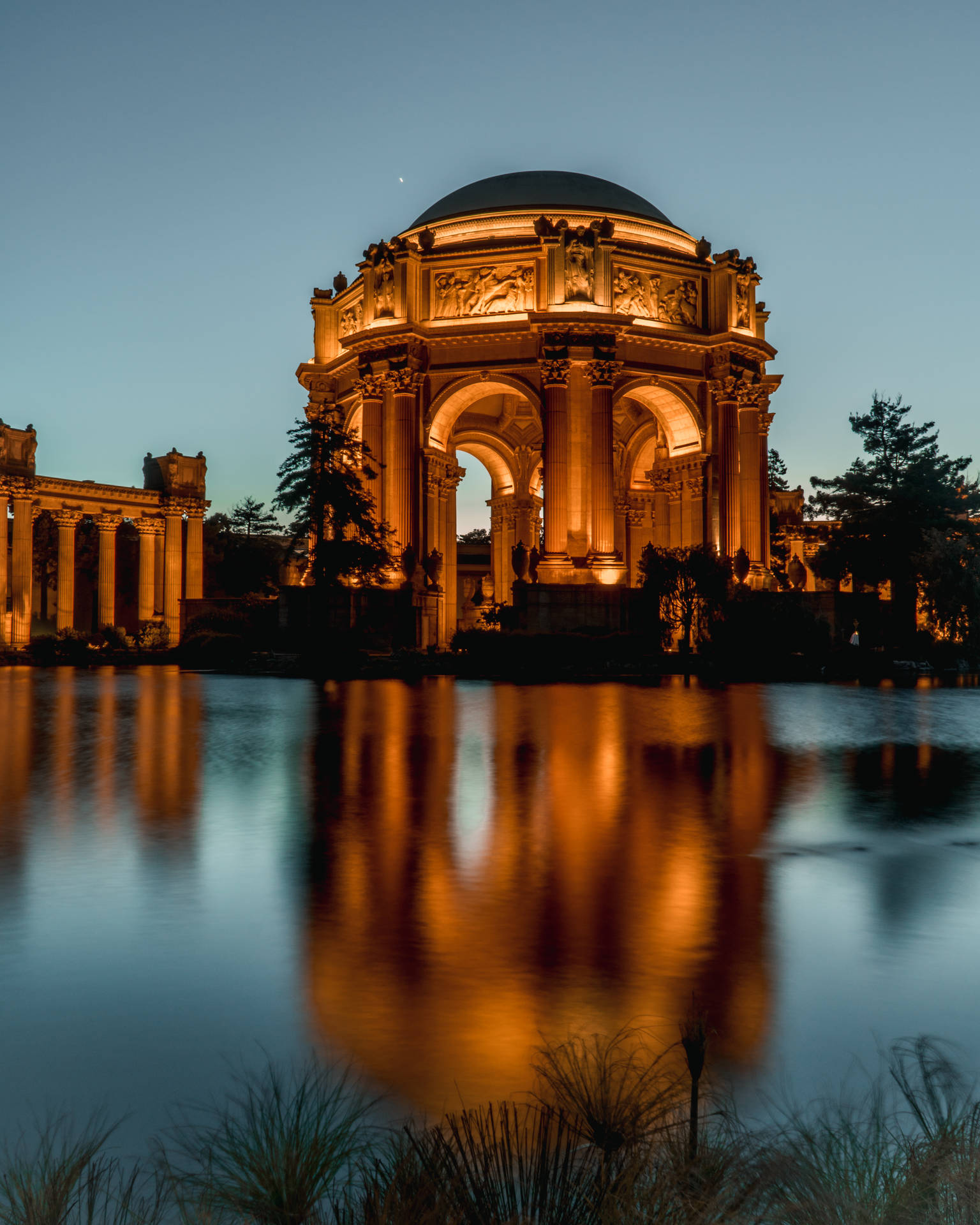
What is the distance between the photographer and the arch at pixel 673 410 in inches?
1641

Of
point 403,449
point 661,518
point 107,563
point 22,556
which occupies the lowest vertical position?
point 22,556

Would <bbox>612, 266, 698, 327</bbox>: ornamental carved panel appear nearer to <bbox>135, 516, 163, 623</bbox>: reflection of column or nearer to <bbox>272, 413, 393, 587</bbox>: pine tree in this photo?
<bbox>272, 413, 393, 587</bbox>: pine tree

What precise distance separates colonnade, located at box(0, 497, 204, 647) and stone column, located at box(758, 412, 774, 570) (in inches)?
1142

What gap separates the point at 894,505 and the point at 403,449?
79.3ft

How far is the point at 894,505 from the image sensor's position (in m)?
48.7

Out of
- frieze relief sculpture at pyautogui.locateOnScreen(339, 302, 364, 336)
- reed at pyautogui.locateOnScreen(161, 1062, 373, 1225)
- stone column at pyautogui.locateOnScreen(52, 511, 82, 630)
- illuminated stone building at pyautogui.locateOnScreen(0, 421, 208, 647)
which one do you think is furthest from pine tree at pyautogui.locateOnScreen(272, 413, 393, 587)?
reed at pyautogui.locateOnScreen(161, 1062, 373, 1225)

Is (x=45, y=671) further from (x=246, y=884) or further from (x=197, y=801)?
(x=246, y=884)

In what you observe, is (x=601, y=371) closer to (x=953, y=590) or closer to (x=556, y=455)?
(x=556, y=455)

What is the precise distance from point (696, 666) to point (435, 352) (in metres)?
19.3

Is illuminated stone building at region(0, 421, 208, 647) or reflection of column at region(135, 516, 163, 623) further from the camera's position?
reflection of column at region(135, 516, 163, 623)

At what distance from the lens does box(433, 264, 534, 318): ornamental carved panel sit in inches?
1577

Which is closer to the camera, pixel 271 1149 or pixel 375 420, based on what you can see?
pixel 271 1149

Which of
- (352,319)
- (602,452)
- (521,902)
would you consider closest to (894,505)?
(602,452)

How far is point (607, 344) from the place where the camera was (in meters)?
38.4
